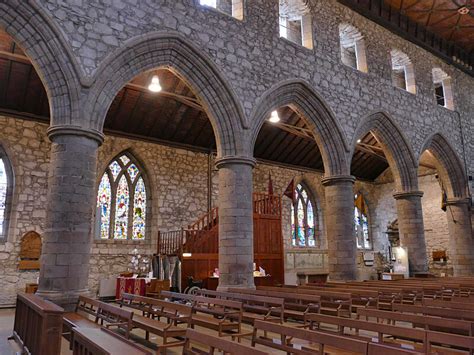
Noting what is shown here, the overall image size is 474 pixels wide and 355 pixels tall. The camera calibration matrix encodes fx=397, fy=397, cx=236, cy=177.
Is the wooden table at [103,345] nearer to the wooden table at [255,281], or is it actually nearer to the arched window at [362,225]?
the wooden table at [255,281]

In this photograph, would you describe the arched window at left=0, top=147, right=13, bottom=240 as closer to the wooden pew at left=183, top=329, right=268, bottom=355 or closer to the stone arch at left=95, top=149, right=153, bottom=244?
the stone arch at left=95, top=149, right=153, bottom=244

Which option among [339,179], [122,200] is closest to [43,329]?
[339,179]

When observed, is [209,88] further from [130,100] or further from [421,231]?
[421,231]

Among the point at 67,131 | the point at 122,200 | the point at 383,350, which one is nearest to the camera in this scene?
the point at 383,350

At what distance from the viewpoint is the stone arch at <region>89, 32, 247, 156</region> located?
22.6 feet

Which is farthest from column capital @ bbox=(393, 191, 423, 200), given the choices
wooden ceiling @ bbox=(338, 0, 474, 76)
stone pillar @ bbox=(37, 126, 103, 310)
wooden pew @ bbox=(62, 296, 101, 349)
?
wooden pew @ bbox=(62, 296, 101, 349)

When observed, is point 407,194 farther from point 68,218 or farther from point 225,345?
point 225,345

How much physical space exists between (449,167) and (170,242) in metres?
10.1

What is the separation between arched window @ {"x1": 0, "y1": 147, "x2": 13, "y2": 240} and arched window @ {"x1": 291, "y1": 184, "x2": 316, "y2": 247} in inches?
402

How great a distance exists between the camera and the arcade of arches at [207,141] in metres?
6.47

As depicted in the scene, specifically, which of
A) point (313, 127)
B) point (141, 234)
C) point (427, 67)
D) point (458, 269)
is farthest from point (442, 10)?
point (141, 234)

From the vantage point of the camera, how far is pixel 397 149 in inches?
482

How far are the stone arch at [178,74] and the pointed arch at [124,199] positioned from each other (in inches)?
199

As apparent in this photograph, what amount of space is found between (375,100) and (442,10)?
Result: 3.94 meters
